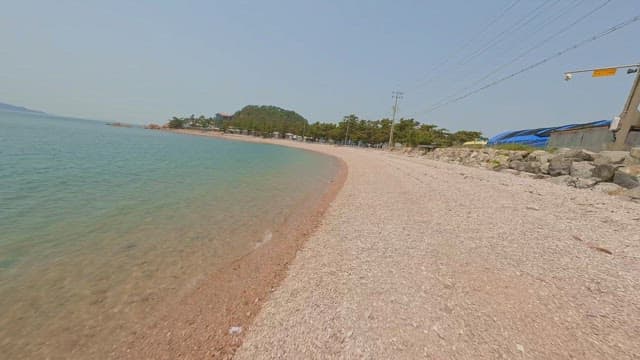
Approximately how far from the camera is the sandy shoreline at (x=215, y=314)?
121 inches

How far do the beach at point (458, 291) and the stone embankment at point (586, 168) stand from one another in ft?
17.3

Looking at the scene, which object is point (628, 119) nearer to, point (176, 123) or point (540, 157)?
point (540, 157)

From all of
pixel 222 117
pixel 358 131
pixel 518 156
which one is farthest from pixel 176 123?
pixel 518 156

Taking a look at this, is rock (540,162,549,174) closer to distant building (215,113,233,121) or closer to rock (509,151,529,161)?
rock (509,151,529,161)

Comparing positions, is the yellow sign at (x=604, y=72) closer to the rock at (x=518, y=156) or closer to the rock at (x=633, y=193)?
the rock at (x=633, y=193)

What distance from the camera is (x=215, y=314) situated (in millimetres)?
3754

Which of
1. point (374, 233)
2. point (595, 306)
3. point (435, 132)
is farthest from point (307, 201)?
point (435, 132)

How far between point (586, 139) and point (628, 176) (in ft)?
43.7

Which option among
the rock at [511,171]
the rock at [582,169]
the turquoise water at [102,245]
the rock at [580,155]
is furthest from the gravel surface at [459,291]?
the rock at [511,171]

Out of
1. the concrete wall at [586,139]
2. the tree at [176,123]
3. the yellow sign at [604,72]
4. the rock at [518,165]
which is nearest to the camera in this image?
the yellow sign at [604,72]

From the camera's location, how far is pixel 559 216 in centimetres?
755

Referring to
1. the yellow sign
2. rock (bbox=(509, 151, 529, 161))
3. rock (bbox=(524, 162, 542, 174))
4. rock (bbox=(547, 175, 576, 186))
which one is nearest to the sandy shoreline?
rock (bbox=(547, 175, 576, 186))

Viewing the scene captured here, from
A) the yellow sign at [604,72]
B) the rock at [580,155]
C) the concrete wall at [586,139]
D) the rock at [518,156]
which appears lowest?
the rock at [518,156]

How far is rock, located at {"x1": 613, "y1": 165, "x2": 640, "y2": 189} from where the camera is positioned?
10559 mm
